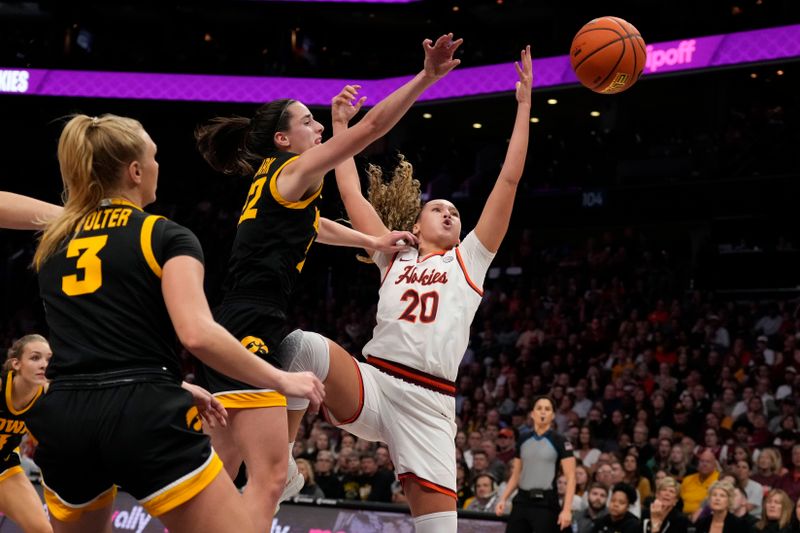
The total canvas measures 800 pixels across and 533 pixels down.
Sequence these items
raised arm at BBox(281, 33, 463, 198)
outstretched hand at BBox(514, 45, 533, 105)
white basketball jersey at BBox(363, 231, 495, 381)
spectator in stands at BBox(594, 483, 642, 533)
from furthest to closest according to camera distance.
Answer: spectator in stands at BBox(594, 483, 642, 533) < outstretched hand at BBox(514, 45, 533, 105) < white basketball jersey at BBox(363, 231, 495, 381) < raised arm at BBox(281, 33, 463, 198)

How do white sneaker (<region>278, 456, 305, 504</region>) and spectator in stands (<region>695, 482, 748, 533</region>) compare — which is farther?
spectator in stands (<region>695, 482, 748, 533</region>)

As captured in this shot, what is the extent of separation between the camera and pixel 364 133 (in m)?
3.97

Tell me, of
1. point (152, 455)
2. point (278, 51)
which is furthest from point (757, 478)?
point (278, 51)

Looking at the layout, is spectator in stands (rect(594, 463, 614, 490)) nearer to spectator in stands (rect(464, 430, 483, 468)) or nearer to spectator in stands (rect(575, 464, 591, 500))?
spectator in stands (rect(575, 464, 591, 500))

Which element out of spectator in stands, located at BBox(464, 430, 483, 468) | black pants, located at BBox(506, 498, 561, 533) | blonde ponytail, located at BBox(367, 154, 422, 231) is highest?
blonde ponytail, located at BBox(367, 154, 422, 231)

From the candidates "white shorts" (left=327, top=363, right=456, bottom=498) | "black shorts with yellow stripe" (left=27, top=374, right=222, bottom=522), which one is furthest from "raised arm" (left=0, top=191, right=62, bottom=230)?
"white shorts" (left=327, top=363, right=456, bottom=498)

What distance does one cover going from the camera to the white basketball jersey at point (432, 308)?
4.98 m

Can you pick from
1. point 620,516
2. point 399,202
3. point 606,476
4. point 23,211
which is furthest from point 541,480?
point 23,211

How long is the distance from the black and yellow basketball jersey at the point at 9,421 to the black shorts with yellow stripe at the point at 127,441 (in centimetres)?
363

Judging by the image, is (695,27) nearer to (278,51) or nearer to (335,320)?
(335,320)

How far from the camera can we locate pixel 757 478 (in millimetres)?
10188

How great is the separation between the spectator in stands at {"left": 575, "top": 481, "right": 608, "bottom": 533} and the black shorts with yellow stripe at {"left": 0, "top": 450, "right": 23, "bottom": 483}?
5522mm

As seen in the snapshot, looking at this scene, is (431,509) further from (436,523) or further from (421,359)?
(421,359)

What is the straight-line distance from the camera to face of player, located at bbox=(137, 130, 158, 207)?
3121 mm
